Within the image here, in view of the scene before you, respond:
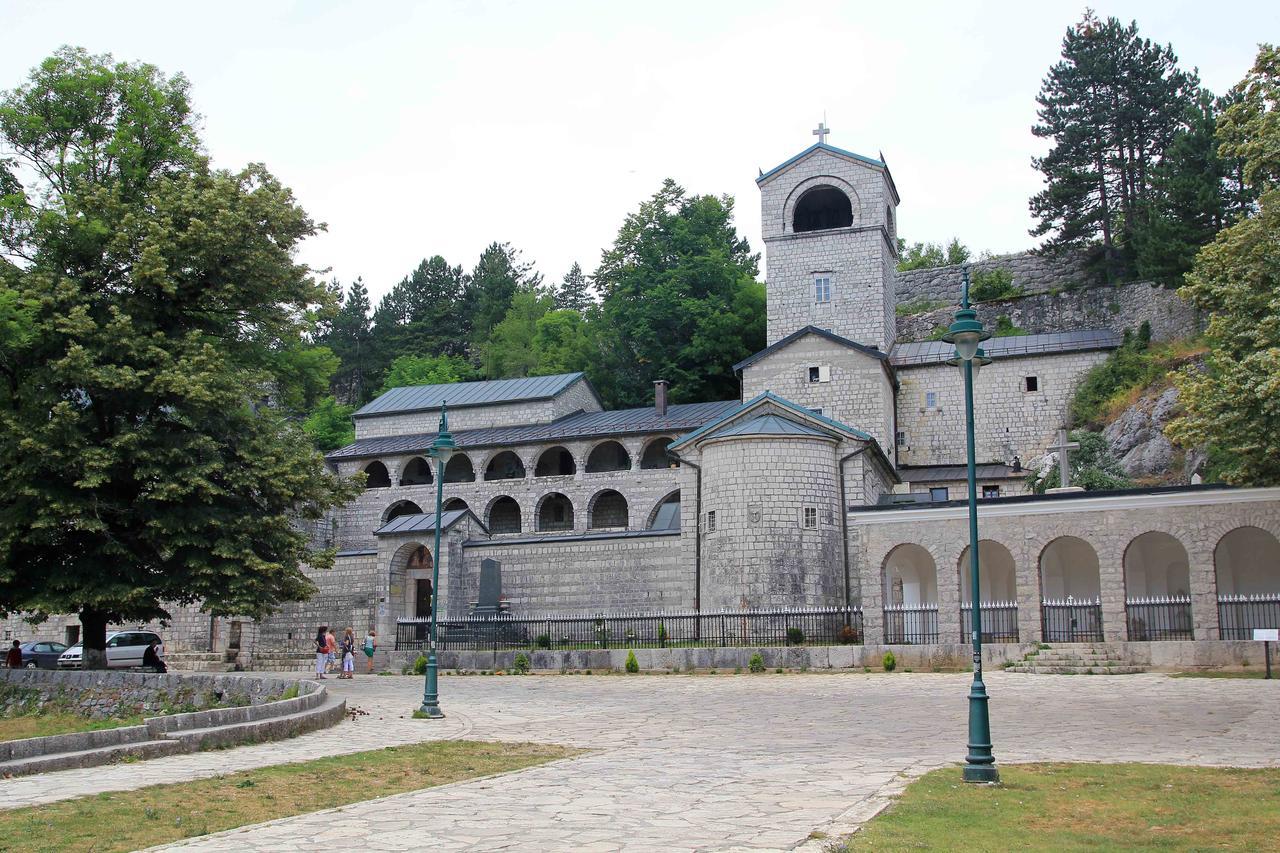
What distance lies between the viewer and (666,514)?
36.5 metres

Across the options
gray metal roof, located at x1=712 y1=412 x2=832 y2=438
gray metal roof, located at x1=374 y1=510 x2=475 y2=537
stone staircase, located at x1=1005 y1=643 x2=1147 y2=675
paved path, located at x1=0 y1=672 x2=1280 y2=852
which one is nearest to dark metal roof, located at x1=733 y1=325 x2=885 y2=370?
gray metal roof, located at x1=712 y1=412 x2=832 y2=438

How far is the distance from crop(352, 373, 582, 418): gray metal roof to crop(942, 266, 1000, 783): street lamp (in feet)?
113

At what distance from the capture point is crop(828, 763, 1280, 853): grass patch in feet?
22.2

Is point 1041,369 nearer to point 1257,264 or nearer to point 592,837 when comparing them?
point 1257,264

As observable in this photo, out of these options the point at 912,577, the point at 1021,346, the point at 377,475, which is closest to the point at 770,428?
the point at 912,577

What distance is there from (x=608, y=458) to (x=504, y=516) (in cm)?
485

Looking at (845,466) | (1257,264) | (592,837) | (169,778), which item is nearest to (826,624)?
(845,466)

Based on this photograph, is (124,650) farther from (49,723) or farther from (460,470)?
(460,470)

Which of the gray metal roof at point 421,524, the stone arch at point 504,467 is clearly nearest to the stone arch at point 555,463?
the stone arch at point 504,467

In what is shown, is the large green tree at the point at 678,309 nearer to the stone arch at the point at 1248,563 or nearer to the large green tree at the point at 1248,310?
the stone arch at the point at 1248,563

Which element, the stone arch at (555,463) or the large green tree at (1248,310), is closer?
the large green tree at (1248,310)

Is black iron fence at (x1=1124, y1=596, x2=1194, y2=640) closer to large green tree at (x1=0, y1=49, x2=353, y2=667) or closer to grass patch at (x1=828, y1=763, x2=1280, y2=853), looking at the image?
grass patch at (x1=828, y1=763, x2=1280, y2=853)

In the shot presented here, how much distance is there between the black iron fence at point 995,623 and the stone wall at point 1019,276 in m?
28.1

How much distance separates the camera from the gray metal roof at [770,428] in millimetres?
27391
